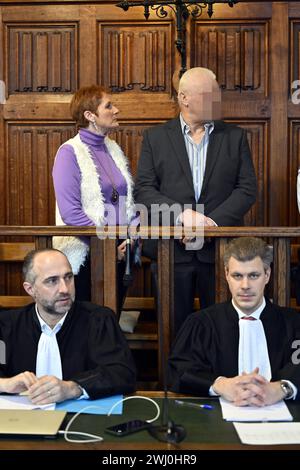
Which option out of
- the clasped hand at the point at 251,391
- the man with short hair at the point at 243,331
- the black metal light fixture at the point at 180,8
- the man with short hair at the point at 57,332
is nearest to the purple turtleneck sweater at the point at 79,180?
the man with short hair at the point at 57,332

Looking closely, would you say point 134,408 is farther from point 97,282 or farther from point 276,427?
point 97,282

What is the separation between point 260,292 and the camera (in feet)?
11.1

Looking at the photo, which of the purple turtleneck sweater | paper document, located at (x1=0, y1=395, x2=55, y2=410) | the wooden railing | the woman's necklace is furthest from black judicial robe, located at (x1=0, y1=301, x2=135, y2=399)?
the woman's necklace

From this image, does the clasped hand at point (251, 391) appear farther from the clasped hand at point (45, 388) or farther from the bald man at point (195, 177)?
the bald man at point (195, 177)

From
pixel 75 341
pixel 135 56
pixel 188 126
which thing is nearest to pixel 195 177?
pixel 188 126

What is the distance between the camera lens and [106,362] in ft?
10.6

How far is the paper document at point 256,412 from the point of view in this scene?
2.65 metres

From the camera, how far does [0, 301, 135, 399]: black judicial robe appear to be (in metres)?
3.28

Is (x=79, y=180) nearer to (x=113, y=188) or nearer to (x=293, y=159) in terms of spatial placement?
(x=113, y=188)

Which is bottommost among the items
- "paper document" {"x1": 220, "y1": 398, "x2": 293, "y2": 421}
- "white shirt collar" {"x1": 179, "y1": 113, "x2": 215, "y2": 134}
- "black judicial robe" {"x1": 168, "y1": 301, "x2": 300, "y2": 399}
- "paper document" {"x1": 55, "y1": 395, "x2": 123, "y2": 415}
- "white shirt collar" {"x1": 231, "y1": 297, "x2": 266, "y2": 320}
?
"paper document" {"x1": 55, "y1": 395, "x2": 123, "y2": 415}

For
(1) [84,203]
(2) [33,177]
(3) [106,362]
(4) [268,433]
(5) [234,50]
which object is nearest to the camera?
(4) [268,433]

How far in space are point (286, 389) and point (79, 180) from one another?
1661 millimetres

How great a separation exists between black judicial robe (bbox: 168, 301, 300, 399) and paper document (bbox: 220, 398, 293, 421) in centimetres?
47

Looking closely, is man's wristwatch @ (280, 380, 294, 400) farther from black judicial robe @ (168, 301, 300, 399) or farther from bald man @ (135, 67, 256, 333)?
bald man @ (135, 67, 256, 333)
